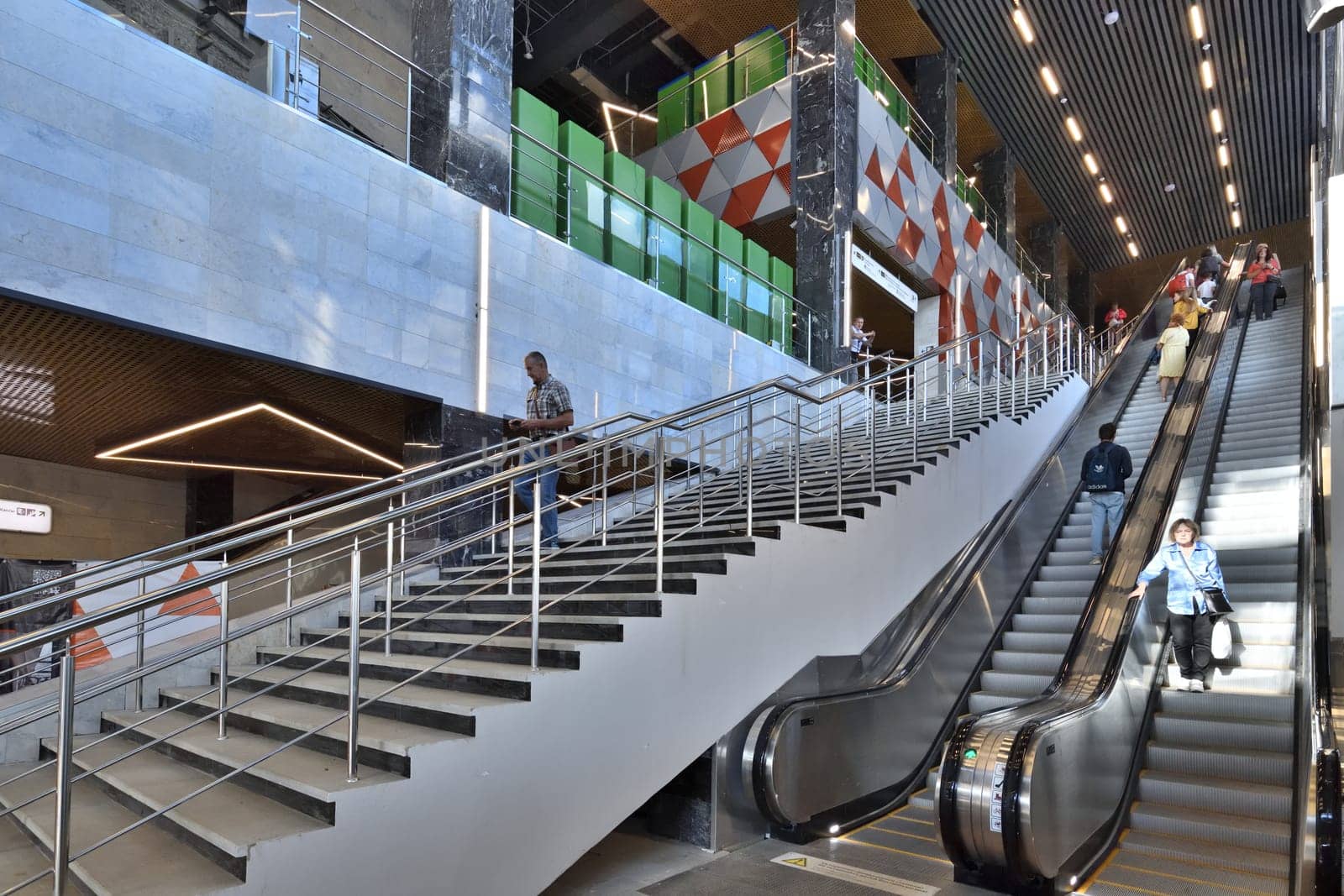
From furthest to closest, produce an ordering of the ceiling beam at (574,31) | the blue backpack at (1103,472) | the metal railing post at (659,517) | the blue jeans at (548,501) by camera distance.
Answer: the ceiling beam at (574,31) → the blue backpack at (1103,472) → the blue jeans at (548,501) → the metal railing post at (659,517)

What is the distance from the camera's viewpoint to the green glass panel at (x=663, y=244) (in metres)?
10.9

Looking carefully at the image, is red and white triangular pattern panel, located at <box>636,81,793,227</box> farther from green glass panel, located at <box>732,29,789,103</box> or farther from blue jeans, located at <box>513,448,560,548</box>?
blue jeans, located at <box>513,448,560,548</box>

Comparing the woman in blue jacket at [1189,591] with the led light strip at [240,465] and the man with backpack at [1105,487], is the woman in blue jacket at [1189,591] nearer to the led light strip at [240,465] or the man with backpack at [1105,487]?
the man with backpack at [1105,487]

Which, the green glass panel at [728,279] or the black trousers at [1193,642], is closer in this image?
the black trousers at [1193,642]

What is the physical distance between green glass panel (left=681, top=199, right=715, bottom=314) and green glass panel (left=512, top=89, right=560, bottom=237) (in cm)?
236

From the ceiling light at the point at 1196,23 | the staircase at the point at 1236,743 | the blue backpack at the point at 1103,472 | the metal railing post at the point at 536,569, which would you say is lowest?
the staircase at the point at 1236,743

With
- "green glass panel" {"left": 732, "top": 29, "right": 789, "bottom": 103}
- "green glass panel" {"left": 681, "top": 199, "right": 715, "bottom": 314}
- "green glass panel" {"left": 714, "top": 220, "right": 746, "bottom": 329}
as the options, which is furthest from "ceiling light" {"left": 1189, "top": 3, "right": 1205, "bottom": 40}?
"green glass panel" {"left": 681, "top": 199, "right": 715, "bottom": 314}

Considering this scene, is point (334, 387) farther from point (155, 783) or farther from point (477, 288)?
point (155, 783)

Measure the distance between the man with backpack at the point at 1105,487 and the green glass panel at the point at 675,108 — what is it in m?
10.7

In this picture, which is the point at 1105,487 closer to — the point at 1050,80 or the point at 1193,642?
the point at 1193,642

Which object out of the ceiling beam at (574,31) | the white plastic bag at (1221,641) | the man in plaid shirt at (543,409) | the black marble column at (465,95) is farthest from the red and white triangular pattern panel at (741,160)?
the white plastic bag at (1221,641)

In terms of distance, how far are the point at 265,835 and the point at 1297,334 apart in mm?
14661

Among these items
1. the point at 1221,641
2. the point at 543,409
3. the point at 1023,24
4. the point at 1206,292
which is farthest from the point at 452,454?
the point at 1023,24

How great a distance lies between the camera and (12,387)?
7.09m
